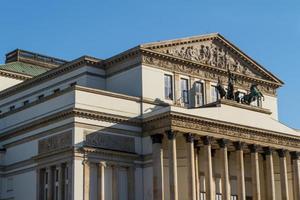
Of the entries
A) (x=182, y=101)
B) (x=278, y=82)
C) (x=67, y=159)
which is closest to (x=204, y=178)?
(x=182, y=101)

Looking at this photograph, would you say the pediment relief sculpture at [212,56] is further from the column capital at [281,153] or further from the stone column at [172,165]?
the stone column at [172,165]

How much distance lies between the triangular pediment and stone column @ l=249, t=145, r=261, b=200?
Answer: 388 inches

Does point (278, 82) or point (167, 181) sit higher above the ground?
point (278, 82)

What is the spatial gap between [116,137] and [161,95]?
6737 millimetres

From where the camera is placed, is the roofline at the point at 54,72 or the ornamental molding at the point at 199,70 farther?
the roofline at the point at 54,72

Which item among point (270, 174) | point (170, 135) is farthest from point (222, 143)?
point (270, 174)

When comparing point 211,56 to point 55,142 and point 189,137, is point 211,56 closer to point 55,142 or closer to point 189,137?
point 189,137

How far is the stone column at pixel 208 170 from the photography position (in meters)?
54.3

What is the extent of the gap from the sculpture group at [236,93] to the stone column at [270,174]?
506 cm

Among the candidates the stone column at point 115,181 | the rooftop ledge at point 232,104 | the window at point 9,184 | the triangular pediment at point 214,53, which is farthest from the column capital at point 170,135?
the window at point 9,184

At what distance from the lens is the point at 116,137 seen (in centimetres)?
5544

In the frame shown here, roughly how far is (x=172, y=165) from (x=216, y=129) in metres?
6.05

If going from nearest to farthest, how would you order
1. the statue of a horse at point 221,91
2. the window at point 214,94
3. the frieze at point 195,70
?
the frieze at point 195,70, the statue of a horse at point 221,91, the window at point 214,94

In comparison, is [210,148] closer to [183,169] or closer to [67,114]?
[183,169]
